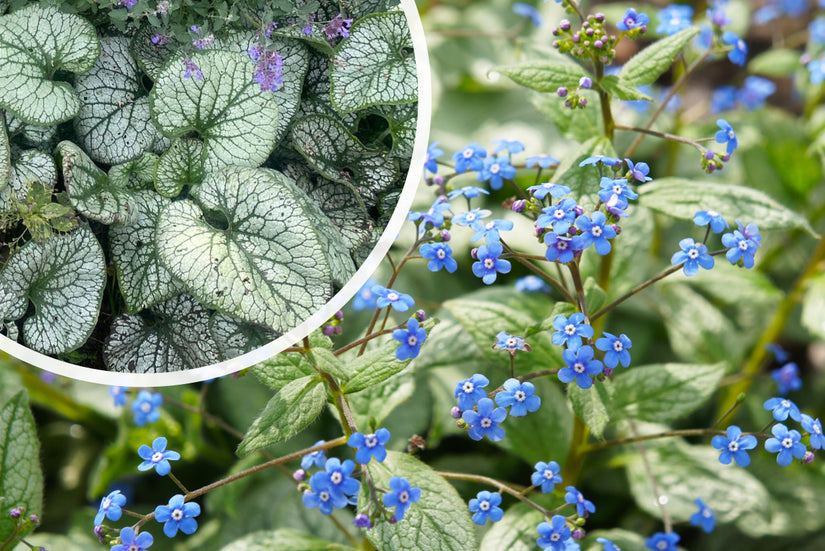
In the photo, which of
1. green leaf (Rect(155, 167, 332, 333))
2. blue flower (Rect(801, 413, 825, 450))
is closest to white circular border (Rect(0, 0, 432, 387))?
green leaf (Rect(155, 167, 332, 333))

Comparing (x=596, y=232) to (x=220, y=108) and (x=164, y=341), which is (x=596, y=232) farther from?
(x=164, y=341)

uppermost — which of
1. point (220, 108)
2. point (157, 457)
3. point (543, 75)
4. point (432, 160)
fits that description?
point (543, 75)

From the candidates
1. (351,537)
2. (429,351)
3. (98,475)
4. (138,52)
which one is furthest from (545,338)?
(98,475)

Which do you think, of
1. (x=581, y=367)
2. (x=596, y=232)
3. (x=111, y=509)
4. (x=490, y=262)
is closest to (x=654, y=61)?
(x=596, y=232)

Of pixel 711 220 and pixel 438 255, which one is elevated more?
pixel 711 220

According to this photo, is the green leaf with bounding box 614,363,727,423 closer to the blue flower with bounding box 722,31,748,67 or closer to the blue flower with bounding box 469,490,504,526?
the blue flower with bounding box 469,490,504,526

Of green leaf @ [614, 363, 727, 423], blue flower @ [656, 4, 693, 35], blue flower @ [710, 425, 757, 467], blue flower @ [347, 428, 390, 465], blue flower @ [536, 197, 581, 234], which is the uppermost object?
blue flower @ [656, 4, 693, 35]

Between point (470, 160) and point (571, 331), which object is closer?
point (571, 331)
